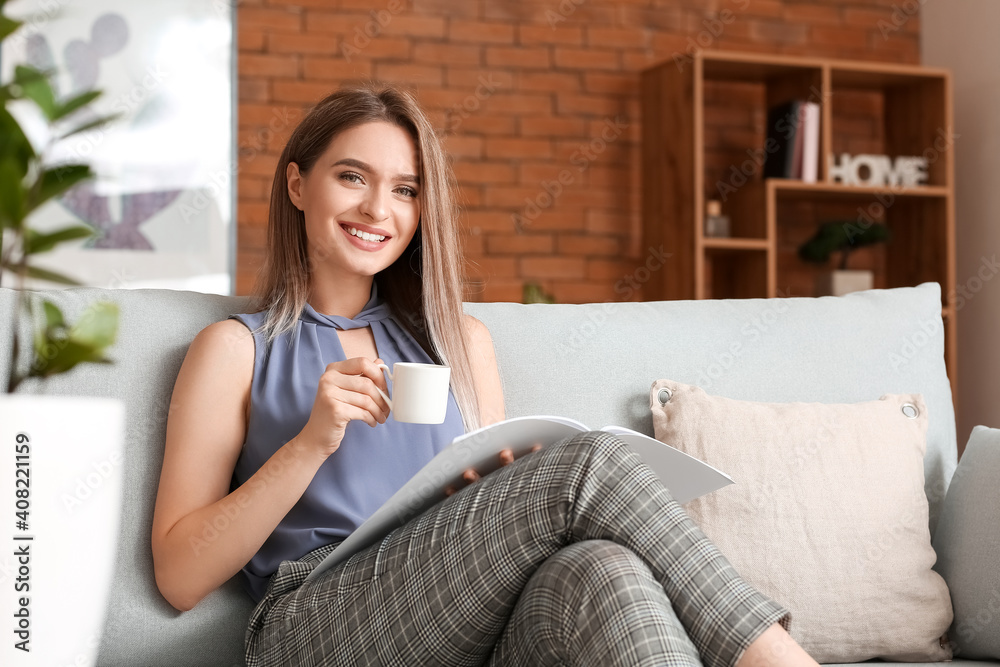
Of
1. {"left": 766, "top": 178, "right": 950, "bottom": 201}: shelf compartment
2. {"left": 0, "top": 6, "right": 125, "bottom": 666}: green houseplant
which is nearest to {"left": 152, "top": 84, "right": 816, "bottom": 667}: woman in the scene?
{"left": 0, "top": 6, "right": 125, "bottom": 666}: green houseplant

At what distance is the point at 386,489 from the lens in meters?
1.45

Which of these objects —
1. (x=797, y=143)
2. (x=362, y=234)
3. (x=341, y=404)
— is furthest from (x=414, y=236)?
(x=797, y=143)

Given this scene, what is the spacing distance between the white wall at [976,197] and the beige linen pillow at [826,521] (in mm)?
1997

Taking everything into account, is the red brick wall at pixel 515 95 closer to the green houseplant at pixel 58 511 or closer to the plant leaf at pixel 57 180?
the green houseplant at pixel 58 511

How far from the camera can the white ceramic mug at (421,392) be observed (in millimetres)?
1197

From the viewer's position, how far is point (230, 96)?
3.14 metres

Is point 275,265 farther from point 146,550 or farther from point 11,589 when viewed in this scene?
point 11,589

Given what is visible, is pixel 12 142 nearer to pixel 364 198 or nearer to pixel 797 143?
pixel 364 198

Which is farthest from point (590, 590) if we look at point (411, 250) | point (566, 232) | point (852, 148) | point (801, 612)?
point (852, 148)

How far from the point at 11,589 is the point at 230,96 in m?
2.45

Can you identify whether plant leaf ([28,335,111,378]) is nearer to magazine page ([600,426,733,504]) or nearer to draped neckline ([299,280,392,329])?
magazine page ([600,426,733,504])

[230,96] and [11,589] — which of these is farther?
[230,96]

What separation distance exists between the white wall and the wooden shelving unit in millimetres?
107

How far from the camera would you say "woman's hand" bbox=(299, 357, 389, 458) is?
126 centimetres
